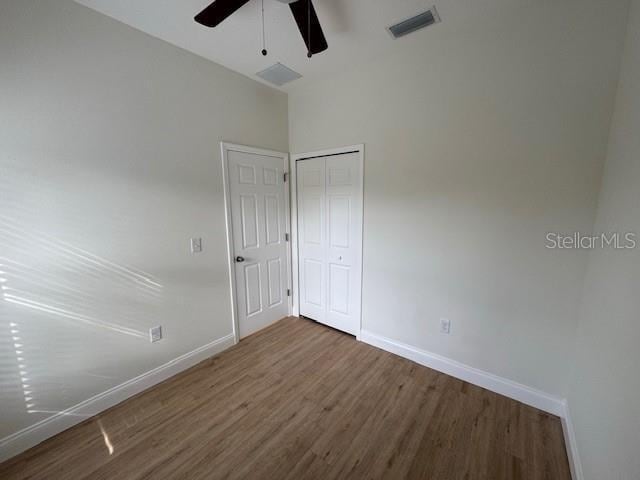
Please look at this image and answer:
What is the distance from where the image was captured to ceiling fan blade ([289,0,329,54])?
54.7 inches

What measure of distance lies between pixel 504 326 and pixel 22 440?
3.29 meters

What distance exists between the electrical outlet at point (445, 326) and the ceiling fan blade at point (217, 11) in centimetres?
260

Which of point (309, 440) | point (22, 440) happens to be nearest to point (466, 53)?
point (309, 440)

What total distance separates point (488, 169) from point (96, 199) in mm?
2791

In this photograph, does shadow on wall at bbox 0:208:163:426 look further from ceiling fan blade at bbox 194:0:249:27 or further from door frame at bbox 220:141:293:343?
ceiling fan blade at bbox 194:0:249:27

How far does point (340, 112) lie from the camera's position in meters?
2.61

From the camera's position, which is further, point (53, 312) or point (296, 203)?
point (296, 203)

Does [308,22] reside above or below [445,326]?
above

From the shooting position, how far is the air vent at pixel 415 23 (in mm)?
1749

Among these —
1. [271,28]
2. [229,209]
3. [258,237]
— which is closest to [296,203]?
[258,237]

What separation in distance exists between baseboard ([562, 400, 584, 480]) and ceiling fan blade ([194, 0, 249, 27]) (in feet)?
10.0

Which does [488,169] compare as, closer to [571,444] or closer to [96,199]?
[571,444]

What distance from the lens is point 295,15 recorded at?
1.44 metres

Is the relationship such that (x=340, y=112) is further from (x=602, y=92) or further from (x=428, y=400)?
(x=428, y=400)
